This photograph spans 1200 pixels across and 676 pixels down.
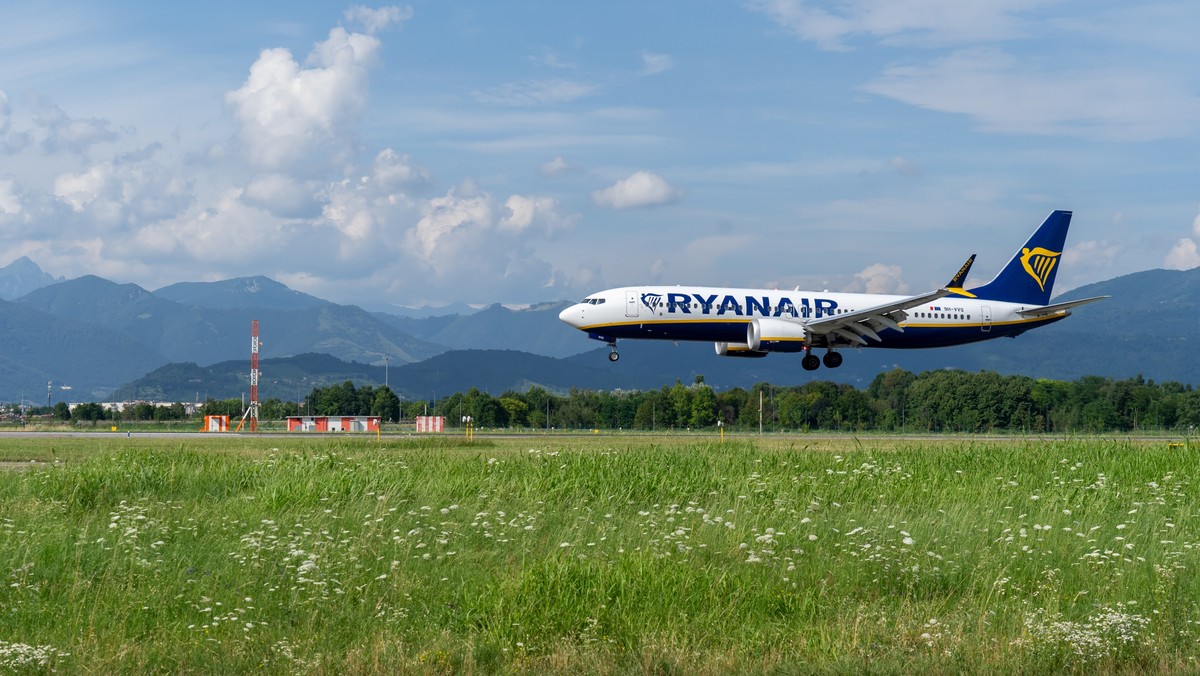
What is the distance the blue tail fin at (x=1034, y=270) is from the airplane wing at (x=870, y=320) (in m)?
11.5

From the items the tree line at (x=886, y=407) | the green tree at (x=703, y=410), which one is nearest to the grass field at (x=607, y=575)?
the tree line at (x=886, y=407)

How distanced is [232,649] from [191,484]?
11234mm

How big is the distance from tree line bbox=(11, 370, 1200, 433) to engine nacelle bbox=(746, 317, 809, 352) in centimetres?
3067

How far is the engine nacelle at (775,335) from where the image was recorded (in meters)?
61.8

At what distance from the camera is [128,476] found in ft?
72.2

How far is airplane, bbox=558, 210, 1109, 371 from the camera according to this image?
62.8 m

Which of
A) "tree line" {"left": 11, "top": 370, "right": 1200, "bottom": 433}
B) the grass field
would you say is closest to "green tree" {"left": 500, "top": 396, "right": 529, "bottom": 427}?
"tree line" {"left": 11, "top": 370, "right": 1200, "bottom": 433}

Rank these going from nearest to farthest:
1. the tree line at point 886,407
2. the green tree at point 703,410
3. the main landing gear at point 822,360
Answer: the main landing gear at point 822,360, the tree line at point 886,407, the green tree at point 703,410

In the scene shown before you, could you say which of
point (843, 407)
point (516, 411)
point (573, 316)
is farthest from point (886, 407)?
point (573, 316)

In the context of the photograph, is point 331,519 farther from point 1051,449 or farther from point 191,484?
point 1051,449

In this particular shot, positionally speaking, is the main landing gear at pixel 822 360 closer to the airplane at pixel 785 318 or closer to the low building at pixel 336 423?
the airplane at pixel 785 318

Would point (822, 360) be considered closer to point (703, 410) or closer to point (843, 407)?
point (843, 407)

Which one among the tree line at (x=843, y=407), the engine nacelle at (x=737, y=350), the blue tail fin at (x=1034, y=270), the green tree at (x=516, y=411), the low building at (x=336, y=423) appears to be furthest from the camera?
the green tree at (x=516, y=411)

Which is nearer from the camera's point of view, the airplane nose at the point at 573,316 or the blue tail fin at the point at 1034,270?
the airplane nose at the point at 573,316
